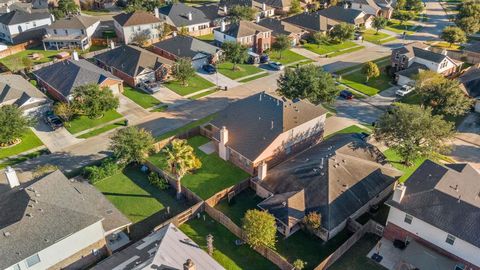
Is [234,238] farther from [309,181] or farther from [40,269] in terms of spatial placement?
[40,269]

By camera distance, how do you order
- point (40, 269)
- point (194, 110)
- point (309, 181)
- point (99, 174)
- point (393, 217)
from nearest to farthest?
1. point (40, 269)
2. point (393, 217)
3. point (309, 181)
4. point (99, 174)
5. point (194, 110)

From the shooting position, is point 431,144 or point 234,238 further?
point 431,144

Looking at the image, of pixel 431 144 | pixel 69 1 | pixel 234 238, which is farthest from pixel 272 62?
pixel 69 1

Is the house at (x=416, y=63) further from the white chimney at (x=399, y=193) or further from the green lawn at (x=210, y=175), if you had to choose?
the green lawn at (x=210, y=175)

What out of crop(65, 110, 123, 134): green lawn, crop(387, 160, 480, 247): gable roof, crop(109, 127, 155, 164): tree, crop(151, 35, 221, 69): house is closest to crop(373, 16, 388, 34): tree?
crop(151, 35, 221, 69): house

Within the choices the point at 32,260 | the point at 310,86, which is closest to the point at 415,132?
the point at 310,86

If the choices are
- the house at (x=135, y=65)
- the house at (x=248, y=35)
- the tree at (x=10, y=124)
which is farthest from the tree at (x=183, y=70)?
the tree at (x=10, y=124)

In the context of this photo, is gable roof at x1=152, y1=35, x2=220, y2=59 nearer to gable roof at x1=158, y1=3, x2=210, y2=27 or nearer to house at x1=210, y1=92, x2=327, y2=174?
gable roof at x1=158, y1=3, x2=210, y2=27
